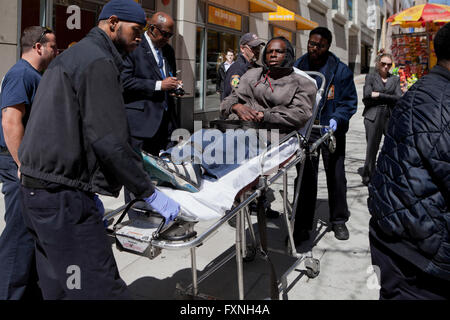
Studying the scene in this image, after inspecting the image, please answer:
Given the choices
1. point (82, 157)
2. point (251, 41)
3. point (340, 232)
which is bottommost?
point (340, 232)

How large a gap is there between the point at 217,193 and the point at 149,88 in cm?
175

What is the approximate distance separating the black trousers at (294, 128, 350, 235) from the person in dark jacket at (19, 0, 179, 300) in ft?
8.91

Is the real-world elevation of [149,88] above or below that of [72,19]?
below

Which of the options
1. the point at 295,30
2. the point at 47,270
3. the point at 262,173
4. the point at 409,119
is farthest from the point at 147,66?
the point at 295,30

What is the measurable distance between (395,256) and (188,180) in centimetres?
110

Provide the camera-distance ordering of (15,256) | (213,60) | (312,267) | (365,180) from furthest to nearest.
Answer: (213,60) → (365,180) → (312,267) → (15,256)

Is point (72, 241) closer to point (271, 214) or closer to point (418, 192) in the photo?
point (418, 192)

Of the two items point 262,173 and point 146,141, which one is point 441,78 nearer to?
point 262,173

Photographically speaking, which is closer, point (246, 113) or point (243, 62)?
point (246, 113)

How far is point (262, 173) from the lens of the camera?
2.94 m

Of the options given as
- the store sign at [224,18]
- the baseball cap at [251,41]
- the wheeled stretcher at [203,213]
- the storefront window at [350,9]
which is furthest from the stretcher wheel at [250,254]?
the storefront window at [350,9]

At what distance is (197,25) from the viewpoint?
41.0ft

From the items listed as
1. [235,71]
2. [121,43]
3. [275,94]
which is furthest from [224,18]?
[121,43]

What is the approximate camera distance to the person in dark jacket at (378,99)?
22.2 ft
